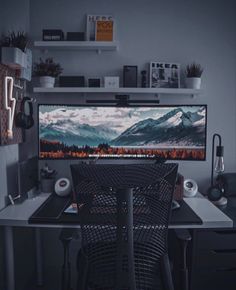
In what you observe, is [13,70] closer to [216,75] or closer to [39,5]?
[39,5]

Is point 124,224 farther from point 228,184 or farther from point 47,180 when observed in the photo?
point 228,184

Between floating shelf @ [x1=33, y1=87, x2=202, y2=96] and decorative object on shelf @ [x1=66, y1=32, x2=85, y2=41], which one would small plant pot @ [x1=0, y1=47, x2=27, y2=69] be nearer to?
floating shelf @ [x1=33, y1=87, x2=202, y2=96]

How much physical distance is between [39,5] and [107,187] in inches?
68.2

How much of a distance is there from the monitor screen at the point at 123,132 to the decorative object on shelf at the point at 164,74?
0.24 metres

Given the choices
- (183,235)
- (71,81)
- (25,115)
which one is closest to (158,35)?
(71,81)

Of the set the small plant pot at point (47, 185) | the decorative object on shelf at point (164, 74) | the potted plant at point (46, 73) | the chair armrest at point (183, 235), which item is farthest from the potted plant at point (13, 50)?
the chair armrest at point (183, 235)

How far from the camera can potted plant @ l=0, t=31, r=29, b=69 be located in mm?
1508

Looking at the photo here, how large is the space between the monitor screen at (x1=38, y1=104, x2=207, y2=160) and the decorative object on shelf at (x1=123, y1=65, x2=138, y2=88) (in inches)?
9.1

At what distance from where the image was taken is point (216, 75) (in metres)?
2.06

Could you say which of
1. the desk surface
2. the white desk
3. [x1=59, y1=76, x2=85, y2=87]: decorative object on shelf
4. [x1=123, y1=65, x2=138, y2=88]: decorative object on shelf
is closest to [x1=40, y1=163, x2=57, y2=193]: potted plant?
the desk surface

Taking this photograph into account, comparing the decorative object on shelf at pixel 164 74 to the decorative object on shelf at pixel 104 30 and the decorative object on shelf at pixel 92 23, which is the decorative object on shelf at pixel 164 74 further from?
the decorative object on shelf at pixel 92 23

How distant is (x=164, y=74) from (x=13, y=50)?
1.11 m

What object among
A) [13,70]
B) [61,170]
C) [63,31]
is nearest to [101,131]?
[61,170]

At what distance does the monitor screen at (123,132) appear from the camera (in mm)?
1841
